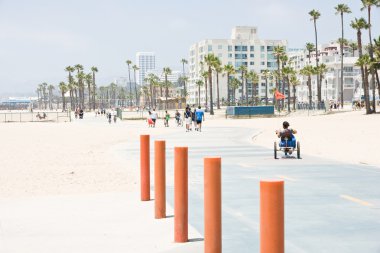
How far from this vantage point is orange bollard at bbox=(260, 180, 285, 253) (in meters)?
3.48

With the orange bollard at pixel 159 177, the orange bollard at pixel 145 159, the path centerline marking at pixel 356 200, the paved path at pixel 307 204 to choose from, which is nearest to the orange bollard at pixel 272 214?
the paved path at pixel 307 204

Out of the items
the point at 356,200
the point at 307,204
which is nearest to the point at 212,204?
the point at 307,204

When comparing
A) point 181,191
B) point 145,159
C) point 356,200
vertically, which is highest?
point 145,159

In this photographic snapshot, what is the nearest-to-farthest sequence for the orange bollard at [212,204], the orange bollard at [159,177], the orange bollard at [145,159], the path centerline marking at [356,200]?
1. the orange bollard at [212,204]
2. the orange bollard at [159,177]
3. the orange bollard at [145,159]
4. the path centerline marking at [356,200]

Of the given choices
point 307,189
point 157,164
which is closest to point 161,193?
point 157,164

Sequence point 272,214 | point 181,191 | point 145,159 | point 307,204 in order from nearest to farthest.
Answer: point 272,214 < point 181,191 < point 145,159 < point 307,204

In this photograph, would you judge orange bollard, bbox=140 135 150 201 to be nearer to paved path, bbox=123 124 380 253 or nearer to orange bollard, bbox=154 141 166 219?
paved path, bbox=123 124 380 253

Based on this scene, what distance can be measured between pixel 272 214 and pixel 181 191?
2.85m

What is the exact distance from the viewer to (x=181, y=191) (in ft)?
20.6

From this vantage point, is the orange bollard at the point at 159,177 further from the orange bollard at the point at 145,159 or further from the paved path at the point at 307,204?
the orange bollard at the point at 145,159

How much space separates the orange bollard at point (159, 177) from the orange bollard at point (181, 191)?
117 cm

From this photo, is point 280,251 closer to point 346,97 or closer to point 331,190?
point 331,190

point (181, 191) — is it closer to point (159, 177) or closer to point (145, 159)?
point (159, 177)

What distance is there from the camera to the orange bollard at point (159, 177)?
7508 millimetres
